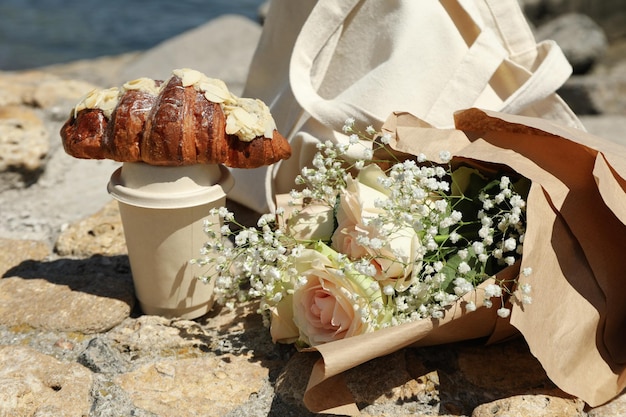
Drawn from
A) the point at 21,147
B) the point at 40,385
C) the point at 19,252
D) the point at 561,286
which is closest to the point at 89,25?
the point at 21,147

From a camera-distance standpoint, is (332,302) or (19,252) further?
(19,252)

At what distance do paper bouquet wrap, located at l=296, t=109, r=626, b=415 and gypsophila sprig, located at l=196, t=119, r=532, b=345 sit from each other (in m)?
0.04

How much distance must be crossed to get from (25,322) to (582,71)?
5263 millimetres

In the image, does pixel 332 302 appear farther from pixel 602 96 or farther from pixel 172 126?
pixel 602 96

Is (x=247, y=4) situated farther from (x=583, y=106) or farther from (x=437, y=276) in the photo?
(x=437, y=276)

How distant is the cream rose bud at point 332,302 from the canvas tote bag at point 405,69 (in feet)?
1.36

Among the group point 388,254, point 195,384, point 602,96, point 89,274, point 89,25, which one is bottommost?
point 89,25

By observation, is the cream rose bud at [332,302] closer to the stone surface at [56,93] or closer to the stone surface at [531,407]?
the stone surface at [531,407]

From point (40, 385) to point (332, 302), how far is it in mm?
501

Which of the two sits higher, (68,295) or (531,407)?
(531,407)

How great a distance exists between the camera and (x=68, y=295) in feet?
4.50

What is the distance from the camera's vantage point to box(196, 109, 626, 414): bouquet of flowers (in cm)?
105

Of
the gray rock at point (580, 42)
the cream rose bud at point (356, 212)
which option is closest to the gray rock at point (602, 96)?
the gray rock at point (580, 42)

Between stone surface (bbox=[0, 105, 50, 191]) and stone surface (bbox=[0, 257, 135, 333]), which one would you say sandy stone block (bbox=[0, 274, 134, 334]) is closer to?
stone surface (bbox=[0, 257, 135, 333])
